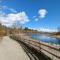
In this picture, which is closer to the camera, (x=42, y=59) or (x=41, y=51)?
(x=42, y=59)

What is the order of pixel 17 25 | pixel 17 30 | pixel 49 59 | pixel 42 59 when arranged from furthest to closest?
pixel 17 30
pixel 17 25
pixel 42 59
pixel 49 59

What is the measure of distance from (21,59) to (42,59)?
2483 millimetres

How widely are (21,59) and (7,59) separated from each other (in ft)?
4.13

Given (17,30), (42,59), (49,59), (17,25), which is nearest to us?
(49,59)

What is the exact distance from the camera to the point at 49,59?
10.9 metres

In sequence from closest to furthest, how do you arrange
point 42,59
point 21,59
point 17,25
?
1. point 42,59
2. point 21,59
3. point 17,25

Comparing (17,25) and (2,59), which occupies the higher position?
(17,25)

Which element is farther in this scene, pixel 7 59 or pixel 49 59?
pixel 7 59

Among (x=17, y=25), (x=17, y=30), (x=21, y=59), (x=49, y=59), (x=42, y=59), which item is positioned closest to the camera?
(x=49, y=59)

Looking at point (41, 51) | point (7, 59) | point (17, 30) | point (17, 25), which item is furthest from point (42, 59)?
point (17, 30)

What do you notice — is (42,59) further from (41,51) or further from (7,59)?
(7,59)

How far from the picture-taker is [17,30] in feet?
373

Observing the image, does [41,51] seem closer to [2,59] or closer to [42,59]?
[42,59]

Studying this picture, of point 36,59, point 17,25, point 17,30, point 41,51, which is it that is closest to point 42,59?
point 36,59
